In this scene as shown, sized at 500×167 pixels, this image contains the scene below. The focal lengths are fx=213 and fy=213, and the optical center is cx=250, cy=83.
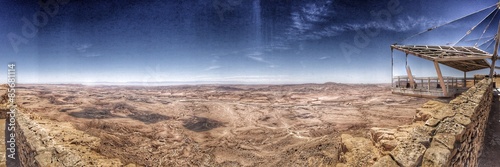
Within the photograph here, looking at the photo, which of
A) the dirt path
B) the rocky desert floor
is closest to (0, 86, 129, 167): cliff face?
the rocky desert floor

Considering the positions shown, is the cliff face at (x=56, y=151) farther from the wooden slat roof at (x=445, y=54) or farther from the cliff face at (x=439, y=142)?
the wooden slat roof at (x=445, y=54)

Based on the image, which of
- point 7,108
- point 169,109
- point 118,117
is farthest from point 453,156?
point 169,109

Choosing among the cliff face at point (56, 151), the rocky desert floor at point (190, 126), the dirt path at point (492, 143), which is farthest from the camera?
the rocky desert floor at point (190, 126)

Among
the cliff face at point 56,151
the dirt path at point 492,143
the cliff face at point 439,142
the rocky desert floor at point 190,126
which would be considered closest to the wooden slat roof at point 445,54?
the dirt path at point 492,143

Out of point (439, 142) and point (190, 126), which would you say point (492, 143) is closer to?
point (439, 142)

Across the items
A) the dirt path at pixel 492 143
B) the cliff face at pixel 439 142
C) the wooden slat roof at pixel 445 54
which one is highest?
the wooden slat roof at pixel 445 54
